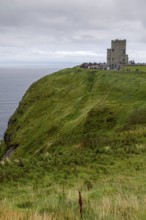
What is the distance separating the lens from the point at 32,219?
886 cm

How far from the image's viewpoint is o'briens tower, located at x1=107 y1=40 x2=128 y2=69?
170 m

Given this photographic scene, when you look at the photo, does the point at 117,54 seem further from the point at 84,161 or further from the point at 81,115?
the point at 84,161

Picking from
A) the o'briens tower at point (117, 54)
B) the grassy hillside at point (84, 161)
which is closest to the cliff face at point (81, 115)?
the grassy hillside at point (84, 161)

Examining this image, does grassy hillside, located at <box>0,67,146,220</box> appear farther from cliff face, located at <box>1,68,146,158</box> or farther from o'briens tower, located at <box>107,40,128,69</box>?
o'briens tower, located at <box>107,40,128,69</box>

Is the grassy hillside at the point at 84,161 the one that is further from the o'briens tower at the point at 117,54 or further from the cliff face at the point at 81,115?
the o'briens tower at the point at 117,54

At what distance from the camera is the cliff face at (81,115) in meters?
44.2

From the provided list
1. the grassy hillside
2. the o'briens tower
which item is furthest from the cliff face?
the o'briens tower

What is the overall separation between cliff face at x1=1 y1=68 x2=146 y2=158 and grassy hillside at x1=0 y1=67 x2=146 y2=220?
15 centimetres

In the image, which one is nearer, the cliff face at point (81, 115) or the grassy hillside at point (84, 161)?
the grassy hillside at point (84, 161)

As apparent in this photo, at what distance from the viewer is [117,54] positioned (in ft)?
561

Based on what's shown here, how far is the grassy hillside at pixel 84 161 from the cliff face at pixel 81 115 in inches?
5.9

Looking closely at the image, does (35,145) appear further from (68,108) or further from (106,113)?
(68,108)

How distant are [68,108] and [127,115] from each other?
29719 millimetres

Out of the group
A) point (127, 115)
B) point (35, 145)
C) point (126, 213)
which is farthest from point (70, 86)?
point (126, 213)
